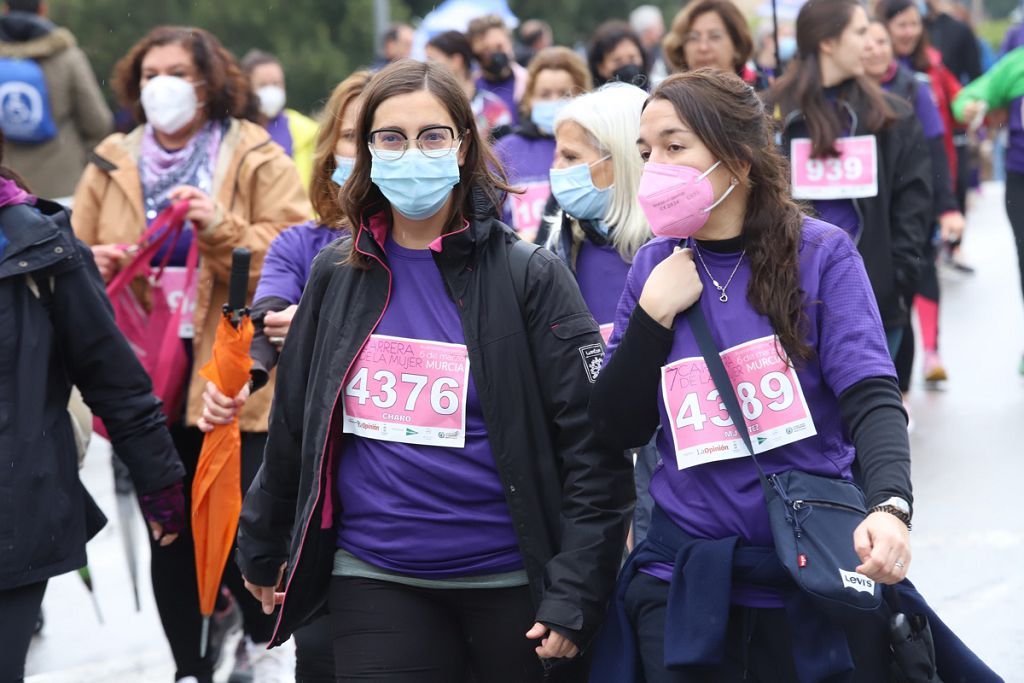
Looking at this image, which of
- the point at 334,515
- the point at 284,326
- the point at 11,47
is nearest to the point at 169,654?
the point at 284,326

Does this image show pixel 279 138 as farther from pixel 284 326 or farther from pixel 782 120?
pixel 284 326

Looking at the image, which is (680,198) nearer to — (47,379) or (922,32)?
(47,379)

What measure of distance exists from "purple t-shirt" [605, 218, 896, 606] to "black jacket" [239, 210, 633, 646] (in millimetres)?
195

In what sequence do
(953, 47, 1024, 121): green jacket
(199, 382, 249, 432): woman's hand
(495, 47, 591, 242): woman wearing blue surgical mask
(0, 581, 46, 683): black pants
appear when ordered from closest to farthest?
(0, 581, 46, 683): black pants
(199, 382, 249, 432): woman's hand
(495, 47, 591, 242): woman wearing blue surgical mask
(953, 47, 1024, 121): green jacket

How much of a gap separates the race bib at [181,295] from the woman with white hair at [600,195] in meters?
1.43

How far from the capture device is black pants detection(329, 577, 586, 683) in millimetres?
3656

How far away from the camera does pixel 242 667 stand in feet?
19.5

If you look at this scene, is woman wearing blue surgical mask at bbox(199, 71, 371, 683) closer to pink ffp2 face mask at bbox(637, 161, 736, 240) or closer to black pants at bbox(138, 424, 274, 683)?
black pants at bbox(138, 424, 274, 683)

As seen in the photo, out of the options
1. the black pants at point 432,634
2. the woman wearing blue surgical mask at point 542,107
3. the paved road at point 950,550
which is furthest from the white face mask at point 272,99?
the black pants at point 432,634

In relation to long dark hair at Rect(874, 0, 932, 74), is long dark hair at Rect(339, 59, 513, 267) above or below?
above

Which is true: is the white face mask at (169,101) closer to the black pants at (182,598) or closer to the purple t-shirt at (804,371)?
the black pants at (182,598)

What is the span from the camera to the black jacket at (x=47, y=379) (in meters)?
4.11

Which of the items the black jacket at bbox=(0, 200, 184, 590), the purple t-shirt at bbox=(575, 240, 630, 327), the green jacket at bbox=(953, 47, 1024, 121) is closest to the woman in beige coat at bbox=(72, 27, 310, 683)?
the black jacket at bbox=(0, 200, 184, 590)

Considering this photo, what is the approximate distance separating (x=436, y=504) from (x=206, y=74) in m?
2.96
